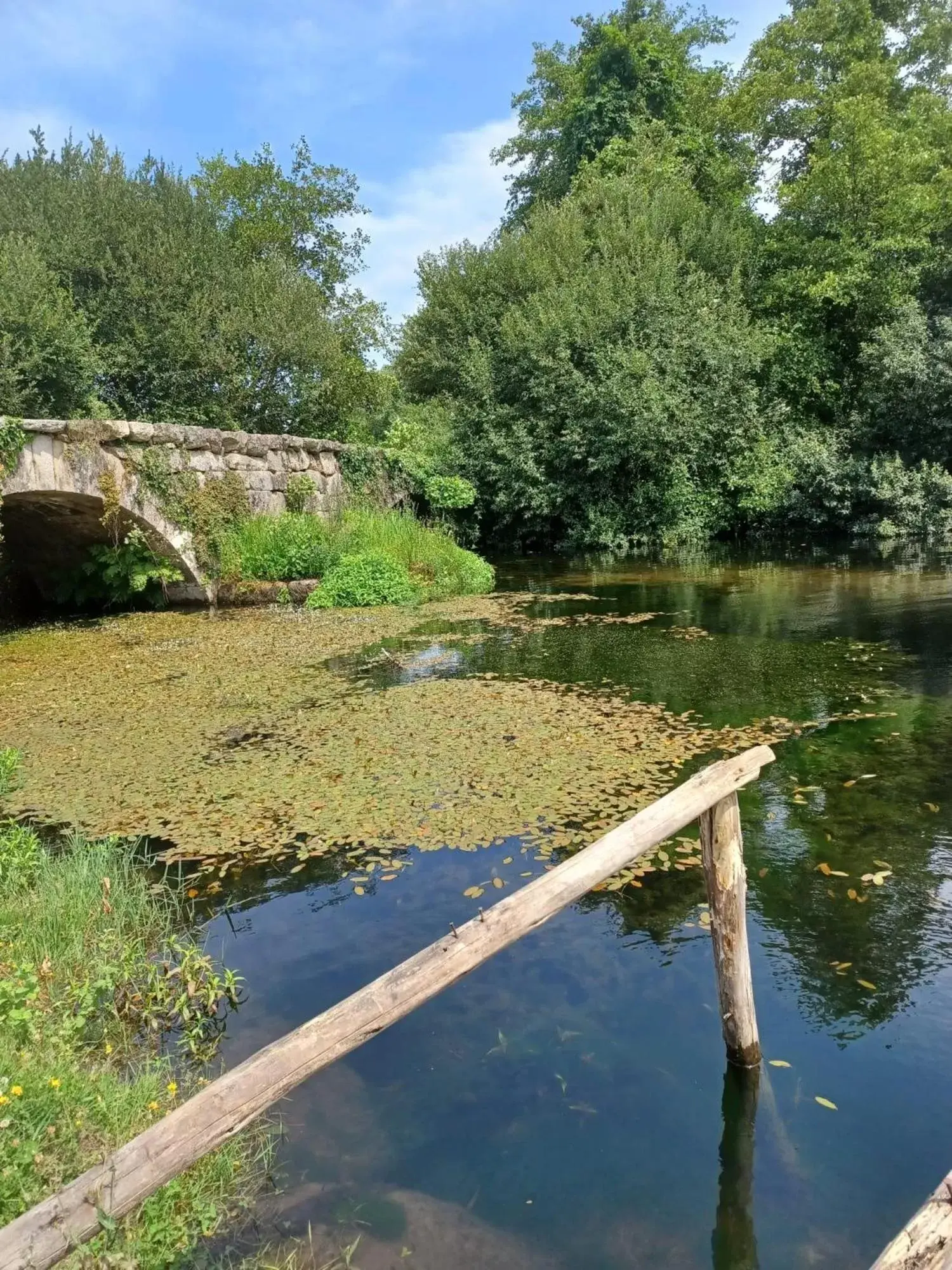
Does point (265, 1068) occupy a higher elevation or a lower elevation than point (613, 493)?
lower

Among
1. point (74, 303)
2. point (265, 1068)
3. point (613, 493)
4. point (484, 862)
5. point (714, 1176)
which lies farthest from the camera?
point (613, 493)

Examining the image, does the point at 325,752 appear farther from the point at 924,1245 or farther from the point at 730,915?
the point at 924,1245

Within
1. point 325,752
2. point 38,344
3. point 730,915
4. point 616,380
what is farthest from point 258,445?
point 730,915

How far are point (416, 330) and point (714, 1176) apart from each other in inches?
956

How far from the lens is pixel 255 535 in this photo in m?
14.2

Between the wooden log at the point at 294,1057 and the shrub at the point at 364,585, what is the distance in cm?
1084

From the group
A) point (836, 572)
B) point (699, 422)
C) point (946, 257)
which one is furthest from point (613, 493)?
point (946, 257)

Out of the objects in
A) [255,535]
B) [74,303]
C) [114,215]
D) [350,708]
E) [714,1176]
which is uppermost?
[114,215]

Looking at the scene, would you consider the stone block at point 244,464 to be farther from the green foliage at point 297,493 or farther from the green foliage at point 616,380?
the green foliage at point 616,380

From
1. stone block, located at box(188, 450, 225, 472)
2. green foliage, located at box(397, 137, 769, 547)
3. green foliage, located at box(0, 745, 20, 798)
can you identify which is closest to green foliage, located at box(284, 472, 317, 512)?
stone block, located at box(188, 450, 225, 472)

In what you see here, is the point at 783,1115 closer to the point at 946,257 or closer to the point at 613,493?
the point at 613,493

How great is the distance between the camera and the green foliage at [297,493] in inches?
608

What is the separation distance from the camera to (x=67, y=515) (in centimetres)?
1302

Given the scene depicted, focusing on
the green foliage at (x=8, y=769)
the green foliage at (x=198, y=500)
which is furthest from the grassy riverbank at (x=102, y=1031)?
the green foliage at (x=198, y=500)
